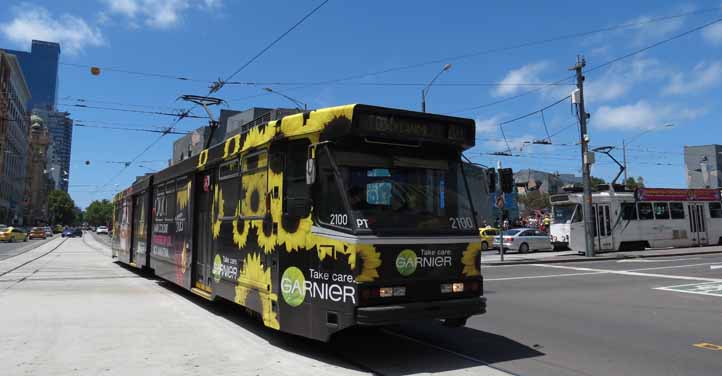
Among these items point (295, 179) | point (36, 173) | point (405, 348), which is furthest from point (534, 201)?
point (36, 173)

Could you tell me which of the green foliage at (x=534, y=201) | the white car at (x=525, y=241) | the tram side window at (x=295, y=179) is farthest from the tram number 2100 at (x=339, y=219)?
the green foliage at (x=534, y=201)

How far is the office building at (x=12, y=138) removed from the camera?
72.8m

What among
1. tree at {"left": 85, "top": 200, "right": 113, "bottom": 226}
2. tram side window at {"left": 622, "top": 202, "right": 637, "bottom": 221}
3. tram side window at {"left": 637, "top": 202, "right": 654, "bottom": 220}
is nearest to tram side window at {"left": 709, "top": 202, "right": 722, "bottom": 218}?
tram side window at {"left": 637, "top": 202, "right": 654, "bottom": 220}

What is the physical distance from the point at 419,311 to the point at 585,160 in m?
21.0

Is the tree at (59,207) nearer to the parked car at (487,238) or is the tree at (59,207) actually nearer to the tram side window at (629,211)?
the parked car at (487,238)

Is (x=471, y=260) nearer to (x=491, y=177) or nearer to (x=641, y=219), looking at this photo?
(x=491, y=177)

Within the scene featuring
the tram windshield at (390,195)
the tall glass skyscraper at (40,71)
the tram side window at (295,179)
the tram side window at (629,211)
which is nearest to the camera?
the tram windshield at (390,195)

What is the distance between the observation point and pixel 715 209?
98.5 ft

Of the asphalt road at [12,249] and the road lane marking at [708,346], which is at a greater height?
the asphalt road at [12,249]

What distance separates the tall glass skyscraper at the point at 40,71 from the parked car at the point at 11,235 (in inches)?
4610

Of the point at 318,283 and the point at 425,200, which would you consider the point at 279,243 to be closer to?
the point at 318,283

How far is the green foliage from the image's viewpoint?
74250 millimetres

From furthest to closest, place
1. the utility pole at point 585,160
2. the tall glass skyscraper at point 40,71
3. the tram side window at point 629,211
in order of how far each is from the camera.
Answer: the tall glass skyscraper at point 40,71
the tram side window at point 629,211
the utility pole at point 585,160

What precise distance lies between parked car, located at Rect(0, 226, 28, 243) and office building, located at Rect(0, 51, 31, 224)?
20.6 m
